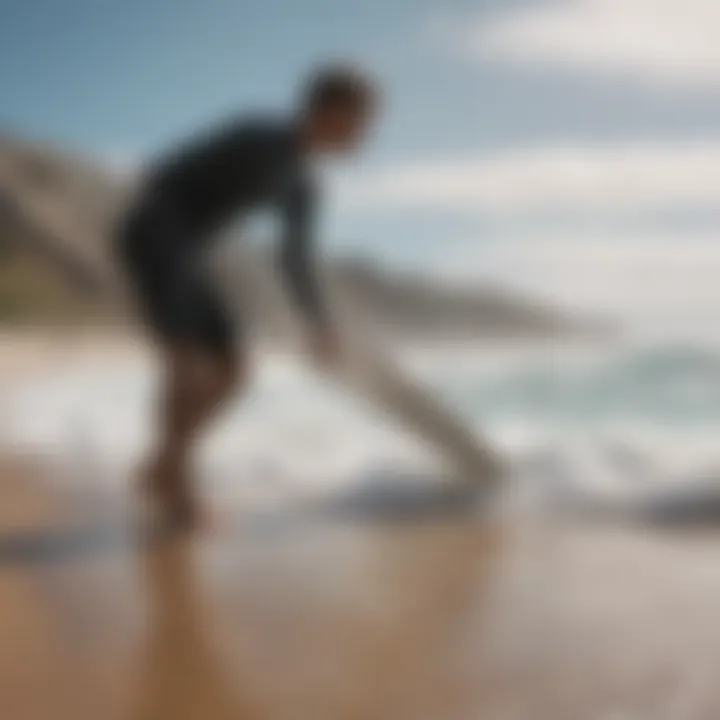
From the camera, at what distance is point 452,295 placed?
4.46ft

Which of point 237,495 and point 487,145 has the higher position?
point 487,145

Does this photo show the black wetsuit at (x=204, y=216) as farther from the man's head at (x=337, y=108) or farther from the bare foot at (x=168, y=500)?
the bare foot at (x=168, y=500)

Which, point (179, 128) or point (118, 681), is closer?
point (118, 681)

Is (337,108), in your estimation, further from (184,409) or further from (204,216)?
(184,409)

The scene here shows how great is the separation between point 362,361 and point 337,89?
280 millimetres

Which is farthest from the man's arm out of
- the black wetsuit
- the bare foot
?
the bare foot

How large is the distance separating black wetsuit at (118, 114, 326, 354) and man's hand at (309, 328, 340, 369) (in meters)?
0.03

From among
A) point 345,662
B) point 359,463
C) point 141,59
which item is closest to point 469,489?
point 359,463

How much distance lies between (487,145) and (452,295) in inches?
6.6

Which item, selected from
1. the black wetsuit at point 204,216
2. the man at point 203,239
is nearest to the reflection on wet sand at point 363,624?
the man at point 203,239

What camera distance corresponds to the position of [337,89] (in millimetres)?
1337

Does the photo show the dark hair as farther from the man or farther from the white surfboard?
the white surfboard

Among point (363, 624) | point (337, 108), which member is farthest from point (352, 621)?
point (337, 108)

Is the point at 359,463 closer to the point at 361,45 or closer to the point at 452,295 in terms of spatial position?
the point at 452,295
